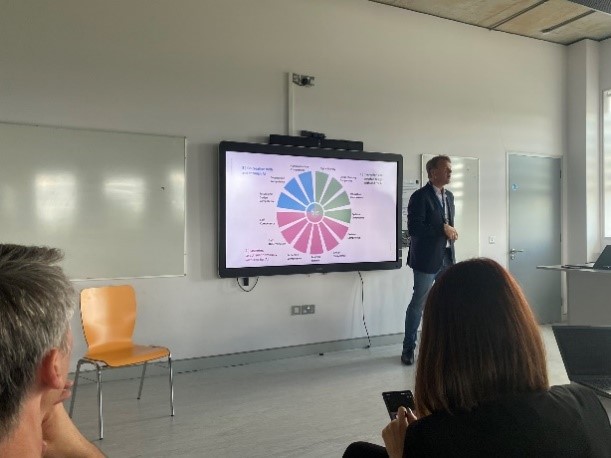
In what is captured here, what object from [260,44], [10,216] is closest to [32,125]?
[10,216]

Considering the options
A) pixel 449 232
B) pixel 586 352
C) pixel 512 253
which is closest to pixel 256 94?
pixel 449 232

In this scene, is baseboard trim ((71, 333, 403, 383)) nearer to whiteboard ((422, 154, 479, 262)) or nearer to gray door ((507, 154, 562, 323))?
whiteboard ((422, 154, 479, 262))

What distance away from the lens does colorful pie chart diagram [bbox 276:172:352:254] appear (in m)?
4.70

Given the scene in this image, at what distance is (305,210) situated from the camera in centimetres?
479

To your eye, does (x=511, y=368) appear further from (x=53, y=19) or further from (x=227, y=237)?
(x=53, y=19)

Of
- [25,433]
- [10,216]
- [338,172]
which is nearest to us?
[25,433]

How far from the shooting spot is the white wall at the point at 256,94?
390 cm

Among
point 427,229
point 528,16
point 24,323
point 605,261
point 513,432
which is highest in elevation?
point 528,16

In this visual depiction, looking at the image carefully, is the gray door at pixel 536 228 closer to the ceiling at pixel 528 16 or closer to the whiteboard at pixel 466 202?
the whiteboard at pixel 466 202

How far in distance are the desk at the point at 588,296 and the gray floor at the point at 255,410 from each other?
51cm

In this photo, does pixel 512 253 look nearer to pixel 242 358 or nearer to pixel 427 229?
pixel 427 229

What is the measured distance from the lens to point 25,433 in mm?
730

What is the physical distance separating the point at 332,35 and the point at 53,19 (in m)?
2.39

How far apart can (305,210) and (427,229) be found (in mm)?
1092
